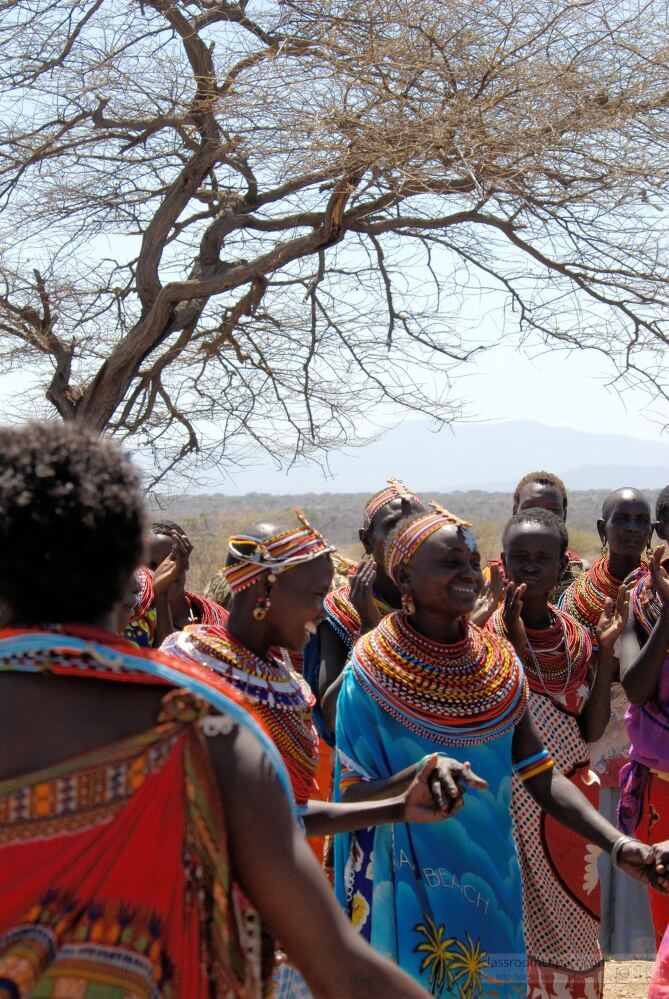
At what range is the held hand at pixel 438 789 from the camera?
273cm

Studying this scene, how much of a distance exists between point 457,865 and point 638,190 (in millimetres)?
5890

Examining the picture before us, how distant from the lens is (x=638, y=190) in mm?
8273

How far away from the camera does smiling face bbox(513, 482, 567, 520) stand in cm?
665

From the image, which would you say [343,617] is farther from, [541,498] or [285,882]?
[285,882]

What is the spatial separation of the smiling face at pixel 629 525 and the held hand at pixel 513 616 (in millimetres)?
1539

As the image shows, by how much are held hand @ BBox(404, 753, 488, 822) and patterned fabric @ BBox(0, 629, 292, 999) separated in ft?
3.08

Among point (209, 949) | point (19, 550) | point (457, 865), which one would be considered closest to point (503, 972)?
point (457, 865)

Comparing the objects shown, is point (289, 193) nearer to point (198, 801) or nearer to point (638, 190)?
point (638, 190)

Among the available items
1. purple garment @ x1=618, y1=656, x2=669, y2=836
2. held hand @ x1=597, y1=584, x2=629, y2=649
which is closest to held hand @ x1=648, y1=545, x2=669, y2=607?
held hand @ x1=597, y1=584, x2=629, y2=649

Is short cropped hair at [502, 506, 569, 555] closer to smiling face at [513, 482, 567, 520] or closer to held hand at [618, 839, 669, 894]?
smiling face at [513, 482, 567, 520]

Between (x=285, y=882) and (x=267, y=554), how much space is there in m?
1.57

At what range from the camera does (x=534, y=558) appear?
16.7 ft

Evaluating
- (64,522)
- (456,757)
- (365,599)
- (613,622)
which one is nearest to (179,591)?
(365,599)

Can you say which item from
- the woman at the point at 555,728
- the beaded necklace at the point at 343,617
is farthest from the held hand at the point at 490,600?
the beaded necklace at the point at 343,617
